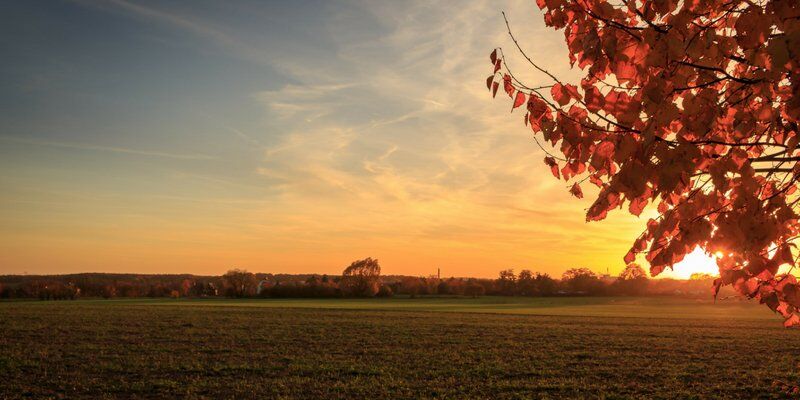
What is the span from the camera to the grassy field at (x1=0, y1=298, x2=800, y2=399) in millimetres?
17828

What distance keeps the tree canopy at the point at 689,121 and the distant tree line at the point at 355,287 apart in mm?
108988

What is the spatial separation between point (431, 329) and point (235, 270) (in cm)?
8803

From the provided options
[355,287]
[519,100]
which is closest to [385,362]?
[519,100]

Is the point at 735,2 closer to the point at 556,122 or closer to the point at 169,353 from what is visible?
the point at 556,122

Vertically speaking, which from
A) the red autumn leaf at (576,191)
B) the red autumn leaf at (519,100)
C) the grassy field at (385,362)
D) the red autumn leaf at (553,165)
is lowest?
the grassy field at (385,362)

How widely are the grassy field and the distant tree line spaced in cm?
7295

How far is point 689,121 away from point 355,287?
11434 centimetres

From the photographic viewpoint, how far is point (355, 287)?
4574 inches

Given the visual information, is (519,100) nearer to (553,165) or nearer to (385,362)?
(553,165)

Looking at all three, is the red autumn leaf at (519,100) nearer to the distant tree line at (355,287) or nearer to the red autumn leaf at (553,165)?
the red autumn leaf at (553,165)

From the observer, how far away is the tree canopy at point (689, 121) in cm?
385

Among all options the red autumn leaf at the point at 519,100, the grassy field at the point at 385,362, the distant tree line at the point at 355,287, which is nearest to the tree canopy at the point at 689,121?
the red autumn leaf at the point at 519,100

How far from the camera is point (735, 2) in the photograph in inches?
179

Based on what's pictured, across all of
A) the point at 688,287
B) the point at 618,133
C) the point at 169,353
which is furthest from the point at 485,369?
the point at 688,287
